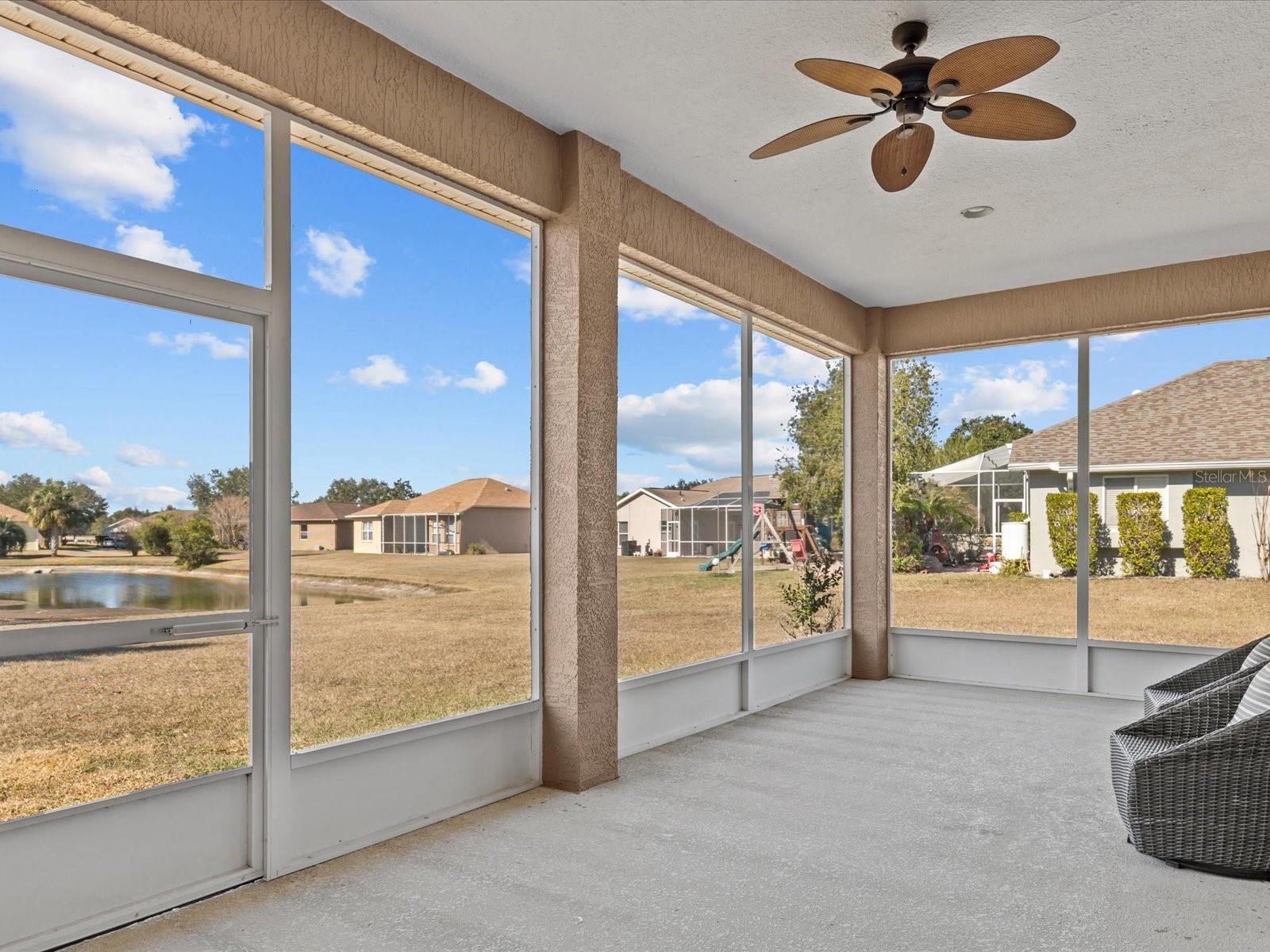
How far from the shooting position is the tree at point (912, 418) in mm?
7059

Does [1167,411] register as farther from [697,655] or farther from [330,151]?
[330,151]

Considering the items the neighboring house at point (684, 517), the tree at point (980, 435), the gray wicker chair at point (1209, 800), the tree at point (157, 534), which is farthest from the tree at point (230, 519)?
the tree at point (980, 435)

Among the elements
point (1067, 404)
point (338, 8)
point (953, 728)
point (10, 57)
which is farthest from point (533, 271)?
point (1067, 404)

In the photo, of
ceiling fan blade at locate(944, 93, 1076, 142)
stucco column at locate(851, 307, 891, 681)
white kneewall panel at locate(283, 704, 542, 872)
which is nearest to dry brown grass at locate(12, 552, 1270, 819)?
white kneewall panel at locate(283, 704, 542, 872)

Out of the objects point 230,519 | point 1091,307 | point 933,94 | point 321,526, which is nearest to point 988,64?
point 933,94

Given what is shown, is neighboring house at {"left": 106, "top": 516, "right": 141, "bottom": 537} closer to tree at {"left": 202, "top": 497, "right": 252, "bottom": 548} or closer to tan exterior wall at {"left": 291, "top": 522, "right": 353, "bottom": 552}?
tree at {"left": 202, "top": 497, "right": 252, "bottom": 548}

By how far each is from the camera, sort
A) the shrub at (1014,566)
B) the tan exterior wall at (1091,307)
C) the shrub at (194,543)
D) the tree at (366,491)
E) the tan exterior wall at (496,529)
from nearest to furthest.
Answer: the shrub at (194,543), the tree at (366,491), the tan exterior wall at (496,529), the tan exterior wall at (1091,307), the shrub at (1014,566)

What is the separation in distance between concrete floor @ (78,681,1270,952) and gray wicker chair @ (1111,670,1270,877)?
8 cm

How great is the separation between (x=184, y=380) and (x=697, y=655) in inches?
133

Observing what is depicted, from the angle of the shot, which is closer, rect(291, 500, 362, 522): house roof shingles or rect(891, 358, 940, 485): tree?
rect(291, 500, 362, 522): house roof shingles

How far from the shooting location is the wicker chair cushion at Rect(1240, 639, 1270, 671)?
357 cm

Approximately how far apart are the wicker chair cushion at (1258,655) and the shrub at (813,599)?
2.95m

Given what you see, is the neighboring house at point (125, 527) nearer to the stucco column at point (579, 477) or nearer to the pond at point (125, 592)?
the pond at point (125, 592)

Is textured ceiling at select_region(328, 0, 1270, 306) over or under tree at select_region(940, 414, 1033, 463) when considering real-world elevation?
over
